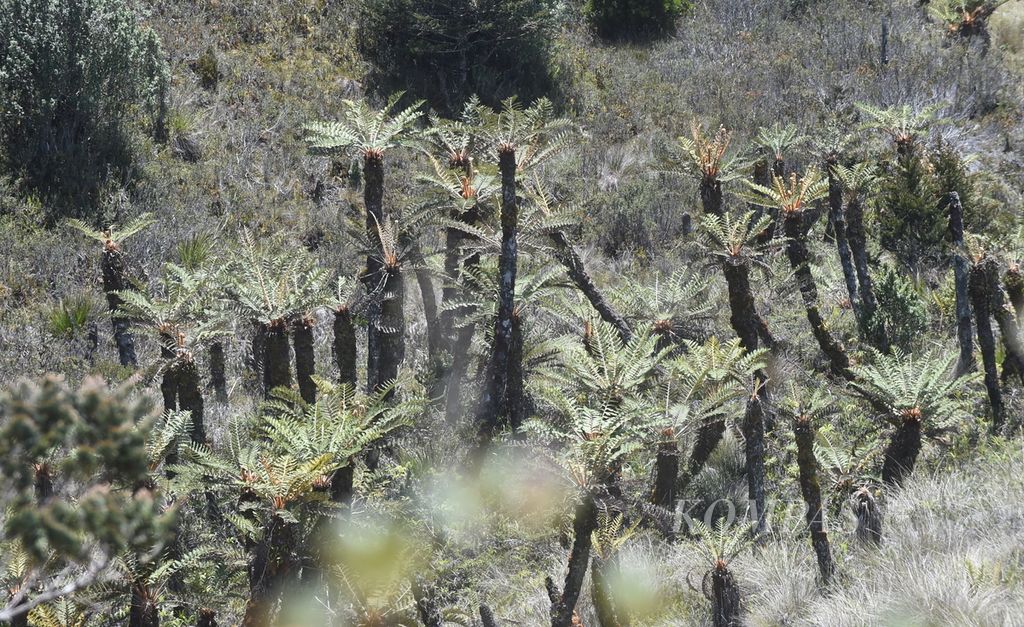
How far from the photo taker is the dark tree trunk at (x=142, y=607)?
19.0 ft

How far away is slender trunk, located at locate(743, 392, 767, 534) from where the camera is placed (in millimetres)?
6902

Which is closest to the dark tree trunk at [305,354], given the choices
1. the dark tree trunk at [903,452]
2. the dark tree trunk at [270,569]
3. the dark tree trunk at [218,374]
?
the dark tree trunk at [270,569]

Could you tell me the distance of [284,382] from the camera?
26.7 feet

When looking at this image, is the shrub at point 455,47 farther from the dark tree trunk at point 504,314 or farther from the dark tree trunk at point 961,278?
the dark tree trunk at point 961,278

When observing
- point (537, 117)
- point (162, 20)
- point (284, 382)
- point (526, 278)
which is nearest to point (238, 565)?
point (284, 382)

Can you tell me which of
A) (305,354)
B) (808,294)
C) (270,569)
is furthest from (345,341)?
(808,294)

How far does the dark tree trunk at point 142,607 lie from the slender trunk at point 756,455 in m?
4.64

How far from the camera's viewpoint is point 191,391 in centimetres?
776

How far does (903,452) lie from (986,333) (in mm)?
1885

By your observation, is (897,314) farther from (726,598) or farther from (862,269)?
(726,598)

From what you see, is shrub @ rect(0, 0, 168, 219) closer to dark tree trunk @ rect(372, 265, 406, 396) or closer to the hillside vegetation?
the hillside vegetation

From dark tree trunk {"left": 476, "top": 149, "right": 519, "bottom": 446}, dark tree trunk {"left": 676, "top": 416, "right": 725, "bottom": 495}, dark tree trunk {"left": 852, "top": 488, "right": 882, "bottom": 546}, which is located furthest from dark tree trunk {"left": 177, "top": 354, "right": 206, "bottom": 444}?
dark tree trunk {"left": 852, "top": 488, "right": 882, "bottom": 546}

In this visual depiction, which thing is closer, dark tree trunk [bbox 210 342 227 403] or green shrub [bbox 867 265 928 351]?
green shrub [bbox 867 265 928 351]

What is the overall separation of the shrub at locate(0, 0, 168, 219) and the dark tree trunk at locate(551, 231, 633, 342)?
827 cm
